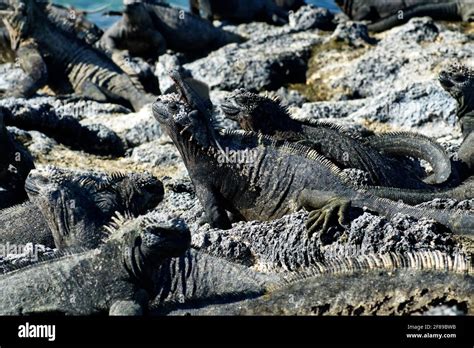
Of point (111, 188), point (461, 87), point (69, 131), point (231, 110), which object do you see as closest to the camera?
point (111, 188)

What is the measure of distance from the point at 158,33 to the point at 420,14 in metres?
3.17

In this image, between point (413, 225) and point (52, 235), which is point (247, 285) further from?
point (52, 235)

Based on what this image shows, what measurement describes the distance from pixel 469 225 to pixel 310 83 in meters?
5.96

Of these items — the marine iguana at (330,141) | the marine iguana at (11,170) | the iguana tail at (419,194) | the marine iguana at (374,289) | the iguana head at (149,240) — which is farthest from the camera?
the marine iguana at (11,170)

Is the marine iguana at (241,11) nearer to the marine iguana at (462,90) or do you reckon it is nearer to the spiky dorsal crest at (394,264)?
the marine iguana at (462,90)

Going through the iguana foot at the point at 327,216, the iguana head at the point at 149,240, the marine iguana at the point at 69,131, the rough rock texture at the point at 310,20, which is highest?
the rough rock texture at the point at 310,20

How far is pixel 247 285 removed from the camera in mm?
5277

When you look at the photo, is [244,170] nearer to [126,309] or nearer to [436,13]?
[126,309]

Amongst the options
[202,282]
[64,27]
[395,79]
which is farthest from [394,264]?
[64,27]

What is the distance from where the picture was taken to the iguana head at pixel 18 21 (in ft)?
43.3

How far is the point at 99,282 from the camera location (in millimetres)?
5207

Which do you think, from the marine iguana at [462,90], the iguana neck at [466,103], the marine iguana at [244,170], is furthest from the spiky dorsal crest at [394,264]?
the iguana neck at [466,103]

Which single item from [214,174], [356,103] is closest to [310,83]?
[356,103]

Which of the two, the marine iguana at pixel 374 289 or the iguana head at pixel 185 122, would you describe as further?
the iguana head at pixel 185 122
